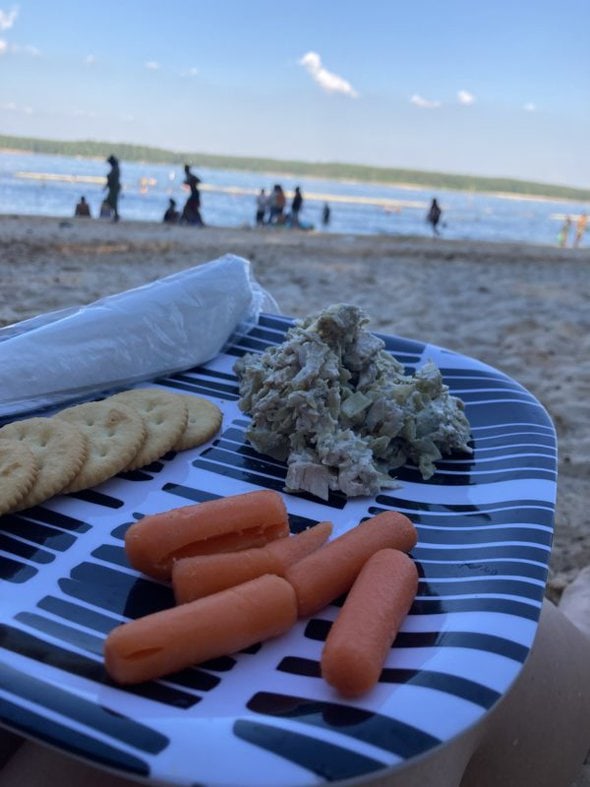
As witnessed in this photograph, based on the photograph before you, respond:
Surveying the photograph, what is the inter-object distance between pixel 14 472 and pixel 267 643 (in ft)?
2.56

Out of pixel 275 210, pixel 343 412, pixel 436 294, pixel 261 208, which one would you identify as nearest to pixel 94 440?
pixel 343 412

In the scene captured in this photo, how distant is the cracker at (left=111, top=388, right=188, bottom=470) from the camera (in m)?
1.95

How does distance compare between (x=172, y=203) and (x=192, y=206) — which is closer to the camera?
(x=192, y=206)

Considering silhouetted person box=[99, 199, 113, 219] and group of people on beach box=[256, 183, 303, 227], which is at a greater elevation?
group of people on beach box=[256, 183, 303, 227]

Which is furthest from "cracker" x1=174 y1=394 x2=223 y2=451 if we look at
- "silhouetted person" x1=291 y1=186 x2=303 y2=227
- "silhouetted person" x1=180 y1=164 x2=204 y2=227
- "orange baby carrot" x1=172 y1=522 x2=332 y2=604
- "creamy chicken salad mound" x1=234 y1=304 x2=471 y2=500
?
"silhouetted person" x1=291 y1=186 x2=303 y2=227

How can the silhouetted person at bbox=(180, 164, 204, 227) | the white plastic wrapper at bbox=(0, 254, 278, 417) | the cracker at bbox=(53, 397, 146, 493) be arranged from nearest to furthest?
the cracker at bbox=(53, 397, 146, 493) < the white plastic wrapper at bbox=(0, 254, 278, 417) < the silhouetted person at bbox=(180, 164, 204, 227)

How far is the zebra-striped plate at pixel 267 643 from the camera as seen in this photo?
0.97 metres

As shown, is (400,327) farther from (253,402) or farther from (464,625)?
(464,625)

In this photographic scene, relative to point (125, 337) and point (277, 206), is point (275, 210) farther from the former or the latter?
point (125, 337)

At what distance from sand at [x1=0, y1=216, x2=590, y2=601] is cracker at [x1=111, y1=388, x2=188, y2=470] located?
1580 millimetres

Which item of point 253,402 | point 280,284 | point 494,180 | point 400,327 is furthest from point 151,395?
point 494,180

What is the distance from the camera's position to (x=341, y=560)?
1426 mm

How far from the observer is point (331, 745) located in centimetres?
98

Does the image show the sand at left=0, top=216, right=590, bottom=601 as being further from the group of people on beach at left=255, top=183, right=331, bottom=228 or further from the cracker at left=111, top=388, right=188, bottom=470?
the group of people on beach at left=255, top=183, right=331, bottom=228
